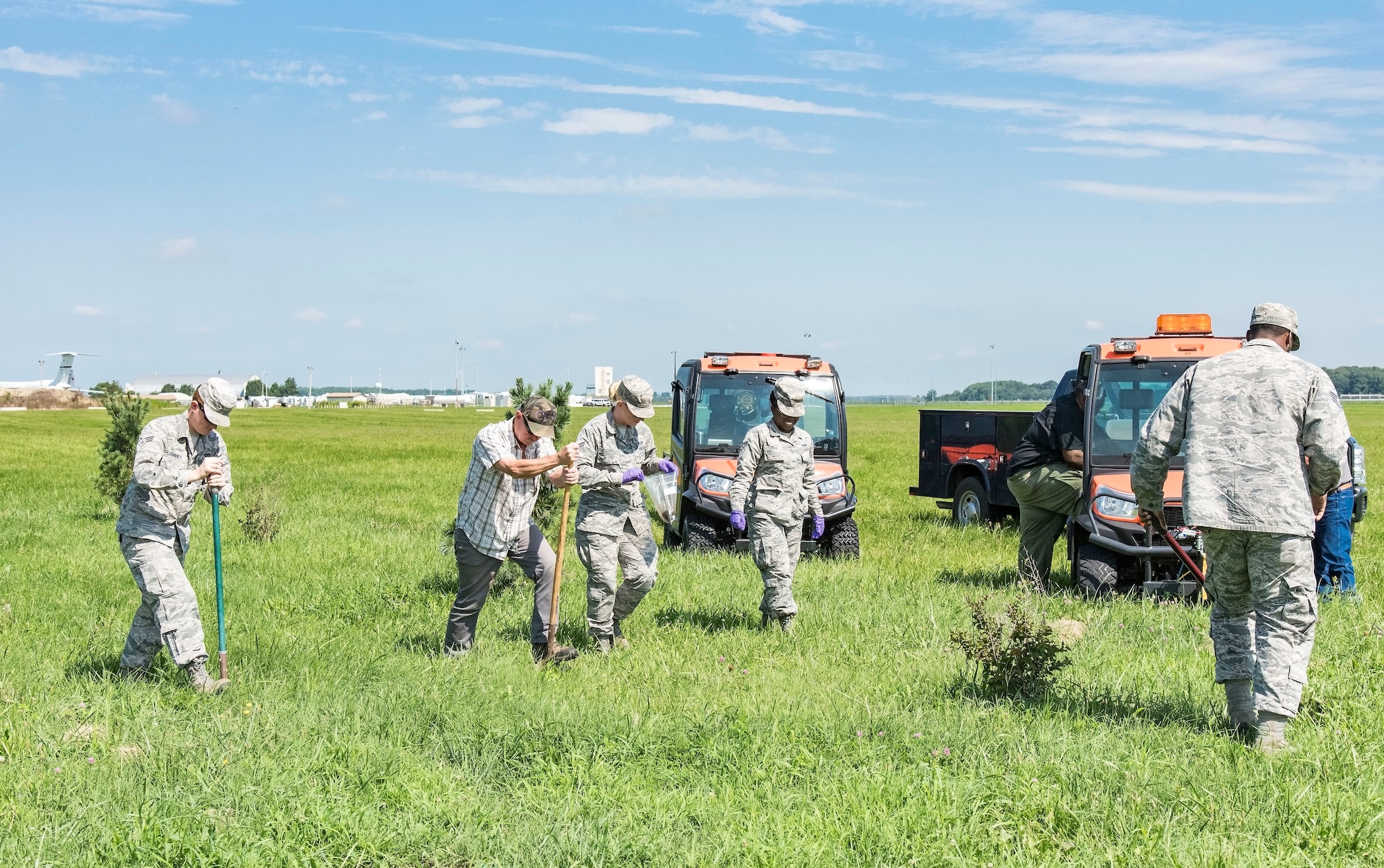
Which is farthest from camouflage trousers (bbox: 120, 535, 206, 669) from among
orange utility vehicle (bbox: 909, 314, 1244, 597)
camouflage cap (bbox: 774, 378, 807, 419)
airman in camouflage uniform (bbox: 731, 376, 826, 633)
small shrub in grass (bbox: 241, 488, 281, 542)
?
small shrub in grass (bbox: 241, 488, 281, 542)

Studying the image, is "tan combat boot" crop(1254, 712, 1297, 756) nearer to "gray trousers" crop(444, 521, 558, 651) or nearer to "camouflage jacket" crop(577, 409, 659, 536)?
"camouflage jacket" crop(577, 409, 659, 536)

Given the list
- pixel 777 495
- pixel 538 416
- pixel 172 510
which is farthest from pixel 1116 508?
pixel 172 510

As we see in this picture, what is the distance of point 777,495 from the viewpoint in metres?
8.79

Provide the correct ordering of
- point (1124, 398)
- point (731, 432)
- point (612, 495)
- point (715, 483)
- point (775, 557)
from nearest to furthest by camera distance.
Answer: point (612, 495), point (775, 557), point (1124, 398), point (715, 483), point (731, 432)

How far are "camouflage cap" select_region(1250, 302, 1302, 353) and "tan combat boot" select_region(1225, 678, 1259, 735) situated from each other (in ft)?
5.72

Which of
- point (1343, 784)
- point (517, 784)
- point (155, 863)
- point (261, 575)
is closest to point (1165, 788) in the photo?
point (1343, 784)

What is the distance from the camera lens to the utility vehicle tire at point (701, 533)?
1283 centimetres

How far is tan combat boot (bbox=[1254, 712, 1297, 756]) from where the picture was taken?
5359 millimetres

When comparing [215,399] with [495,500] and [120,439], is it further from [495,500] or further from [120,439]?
[120,439]

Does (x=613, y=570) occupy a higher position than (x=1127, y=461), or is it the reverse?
(x=1127, y=461)

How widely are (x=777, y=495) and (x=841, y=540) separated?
13.8 ft

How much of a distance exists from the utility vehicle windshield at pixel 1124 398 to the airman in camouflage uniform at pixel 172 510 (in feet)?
23.7

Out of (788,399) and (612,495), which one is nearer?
(612,495)

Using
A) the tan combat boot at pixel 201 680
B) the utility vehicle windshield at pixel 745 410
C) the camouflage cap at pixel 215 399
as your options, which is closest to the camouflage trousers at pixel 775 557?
the tan combat boot at pixel 201 680
